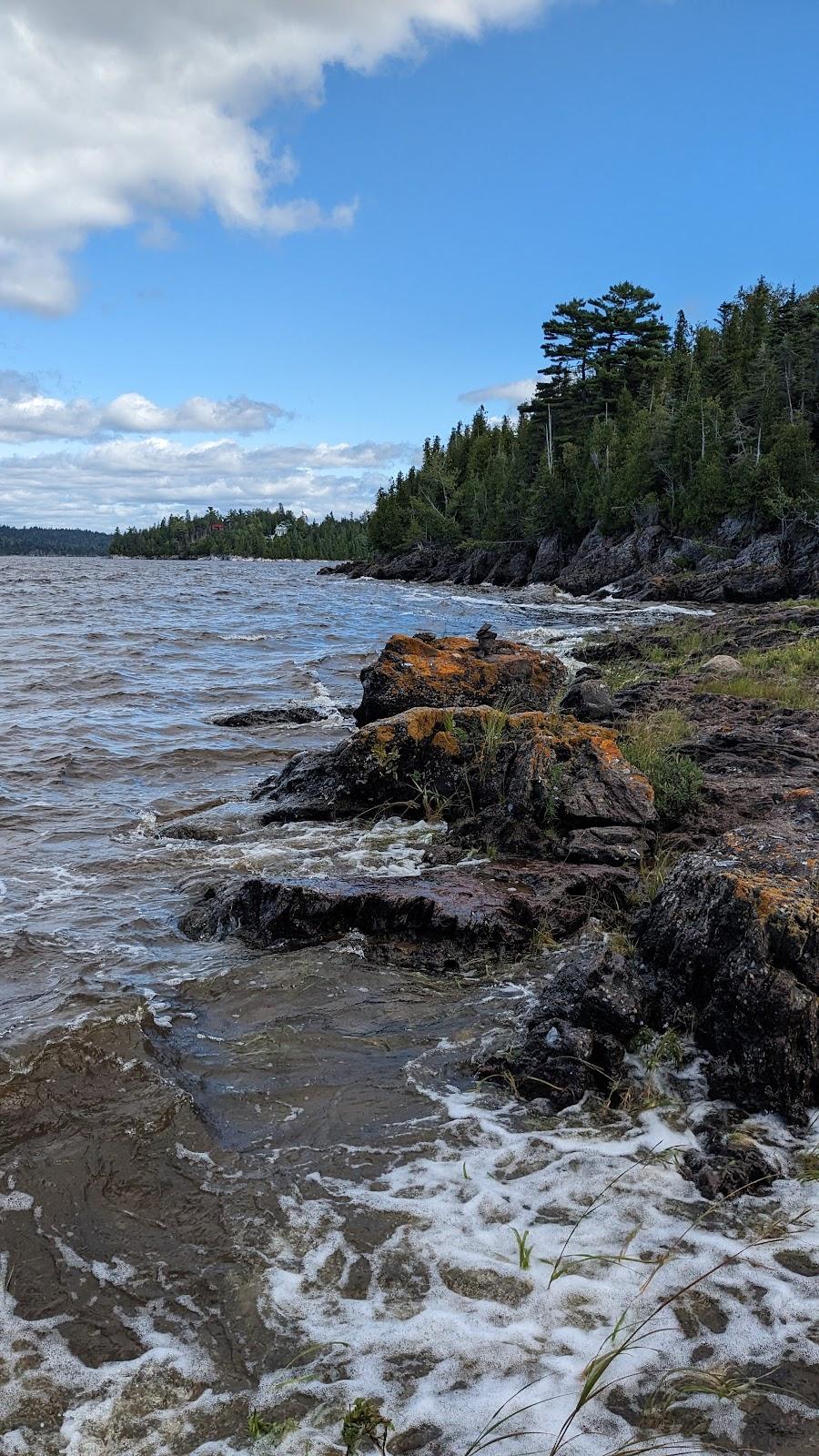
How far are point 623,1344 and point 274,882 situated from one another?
15.1 feet

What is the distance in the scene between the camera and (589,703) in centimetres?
1347

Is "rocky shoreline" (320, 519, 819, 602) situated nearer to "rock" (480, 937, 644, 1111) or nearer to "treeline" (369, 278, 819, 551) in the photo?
"treeline" (369, 278, 819, 551)

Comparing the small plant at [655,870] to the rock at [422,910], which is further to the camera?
the small plant at [655,870]

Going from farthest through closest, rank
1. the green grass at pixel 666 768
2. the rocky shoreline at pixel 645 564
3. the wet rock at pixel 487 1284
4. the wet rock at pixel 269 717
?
the rocky shoreline at pixel 645 564 → the wet rock at pixel 269 717 → the green grass at pixel 666 768 → the wet rock at pixel 487 1284

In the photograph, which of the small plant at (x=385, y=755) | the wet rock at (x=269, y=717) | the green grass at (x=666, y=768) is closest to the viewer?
the green grass at (x=666, y=768)

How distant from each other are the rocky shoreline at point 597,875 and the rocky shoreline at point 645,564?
2693cm

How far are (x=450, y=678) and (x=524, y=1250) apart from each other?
10.5 m

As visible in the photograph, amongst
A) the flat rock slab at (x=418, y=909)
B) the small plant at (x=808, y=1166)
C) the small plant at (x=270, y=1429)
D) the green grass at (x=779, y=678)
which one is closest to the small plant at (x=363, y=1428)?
the small plant at (x=270, y=1429)

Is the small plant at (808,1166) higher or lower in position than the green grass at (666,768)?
lower

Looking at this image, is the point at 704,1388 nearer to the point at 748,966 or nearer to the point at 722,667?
the point at 748,966

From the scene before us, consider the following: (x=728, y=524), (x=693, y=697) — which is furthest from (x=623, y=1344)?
(x=728, y=524)

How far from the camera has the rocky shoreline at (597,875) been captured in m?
4.82

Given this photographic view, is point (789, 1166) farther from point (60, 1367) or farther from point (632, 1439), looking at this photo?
point (60, 1367)

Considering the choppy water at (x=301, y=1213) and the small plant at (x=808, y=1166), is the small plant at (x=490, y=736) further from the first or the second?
the small plant at (x=808, y=1166)
